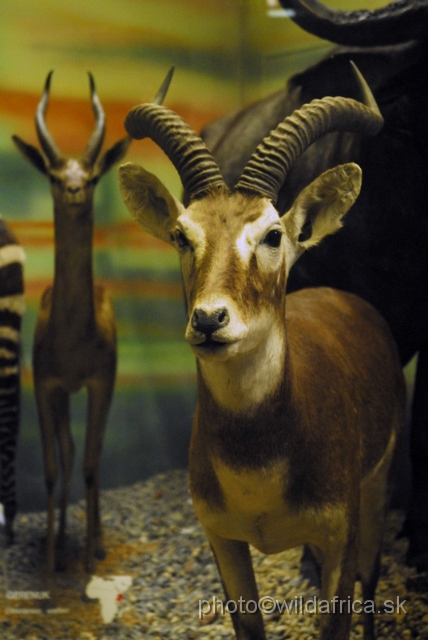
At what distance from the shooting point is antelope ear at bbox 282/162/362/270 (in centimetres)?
229

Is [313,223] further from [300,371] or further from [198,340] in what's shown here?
[198,340]

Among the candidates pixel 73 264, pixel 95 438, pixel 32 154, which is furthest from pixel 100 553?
pixel 32 154

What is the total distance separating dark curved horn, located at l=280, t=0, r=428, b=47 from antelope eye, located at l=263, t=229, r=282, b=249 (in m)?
1.21

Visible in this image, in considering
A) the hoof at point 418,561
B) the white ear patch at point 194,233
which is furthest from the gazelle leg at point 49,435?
the hoof at point 418,561

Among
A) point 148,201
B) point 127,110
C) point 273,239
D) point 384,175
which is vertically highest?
point 127,110

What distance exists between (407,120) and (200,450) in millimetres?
1809

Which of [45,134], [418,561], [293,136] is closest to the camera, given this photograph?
[293,136]

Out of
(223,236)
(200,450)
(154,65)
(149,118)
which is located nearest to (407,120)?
(154,65)

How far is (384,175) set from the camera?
3316mm

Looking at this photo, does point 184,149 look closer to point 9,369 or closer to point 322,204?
point 322,204

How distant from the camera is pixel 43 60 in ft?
10.1

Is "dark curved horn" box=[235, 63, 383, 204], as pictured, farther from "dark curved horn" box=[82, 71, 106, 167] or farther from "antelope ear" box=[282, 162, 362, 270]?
"dark curved horn" box=[82, 71, 106, 167]

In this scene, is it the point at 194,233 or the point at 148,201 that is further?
the point at 148,201

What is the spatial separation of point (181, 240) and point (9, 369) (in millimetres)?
1341
